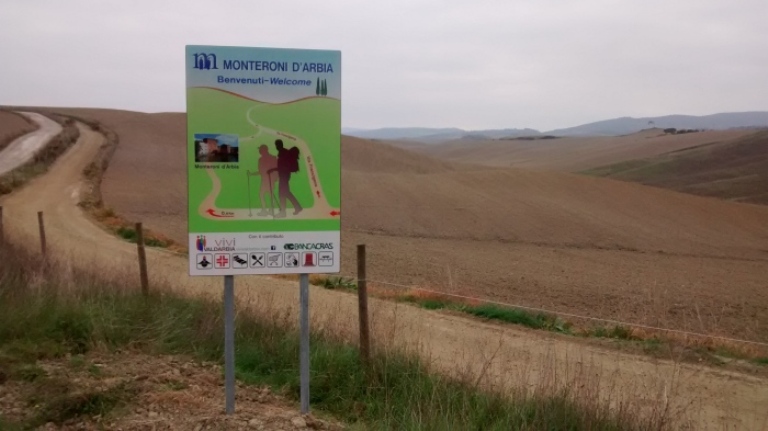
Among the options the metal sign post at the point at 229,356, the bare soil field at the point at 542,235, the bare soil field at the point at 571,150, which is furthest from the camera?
the bare soil field at the point at 571,150

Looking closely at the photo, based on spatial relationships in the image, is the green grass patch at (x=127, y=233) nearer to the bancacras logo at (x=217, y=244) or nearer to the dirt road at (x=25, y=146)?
the dirt road at (x=25, y=146)

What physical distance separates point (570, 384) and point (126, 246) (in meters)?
17.8

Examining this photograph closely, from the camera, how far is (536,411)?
19.3 ft

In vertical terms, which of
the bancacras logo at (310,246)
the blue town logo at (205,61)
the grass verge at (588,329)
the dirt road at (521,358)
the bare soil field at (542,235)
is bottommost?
the bare soil field at (542,235)

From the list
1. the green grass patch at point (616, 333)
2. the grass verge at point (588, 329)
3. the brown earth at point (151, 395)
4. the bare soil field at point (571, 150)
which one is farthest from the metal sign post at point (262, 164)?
the bare soil field at point (571, 150)

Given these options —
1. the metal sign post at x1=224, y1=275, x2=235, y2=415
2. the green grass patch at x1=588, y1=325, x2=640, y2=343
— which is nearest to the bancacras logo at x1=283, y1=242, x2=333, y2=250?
the metal sign post at x1=224, y1=275, x2=235, y2=415

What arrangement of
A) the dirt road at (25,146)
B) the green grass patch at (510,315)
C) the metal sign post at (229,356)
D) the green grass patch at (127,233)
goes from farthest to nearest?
the dirt road at (25,146), the green grass patch at (127,233), the green grass patch at (510,315), the metal sign post at (229,356)

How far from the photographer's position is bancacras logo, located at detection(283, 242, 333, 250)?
5953 millimetres

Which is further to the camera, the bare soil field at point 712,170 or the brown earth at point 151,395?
the bare soil field at point 712,170

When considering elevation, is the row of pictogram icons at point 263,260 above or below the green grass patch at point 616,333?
above

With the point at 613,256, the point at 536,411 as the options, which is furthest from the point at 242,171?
the point at 613,256

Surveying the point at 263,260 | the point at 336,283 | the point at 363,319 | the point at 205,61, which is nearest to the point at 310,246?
the point at 263,260

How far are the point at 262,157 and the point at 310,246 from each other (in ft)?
2.52

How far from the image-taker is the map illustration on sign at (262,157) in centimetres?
583
